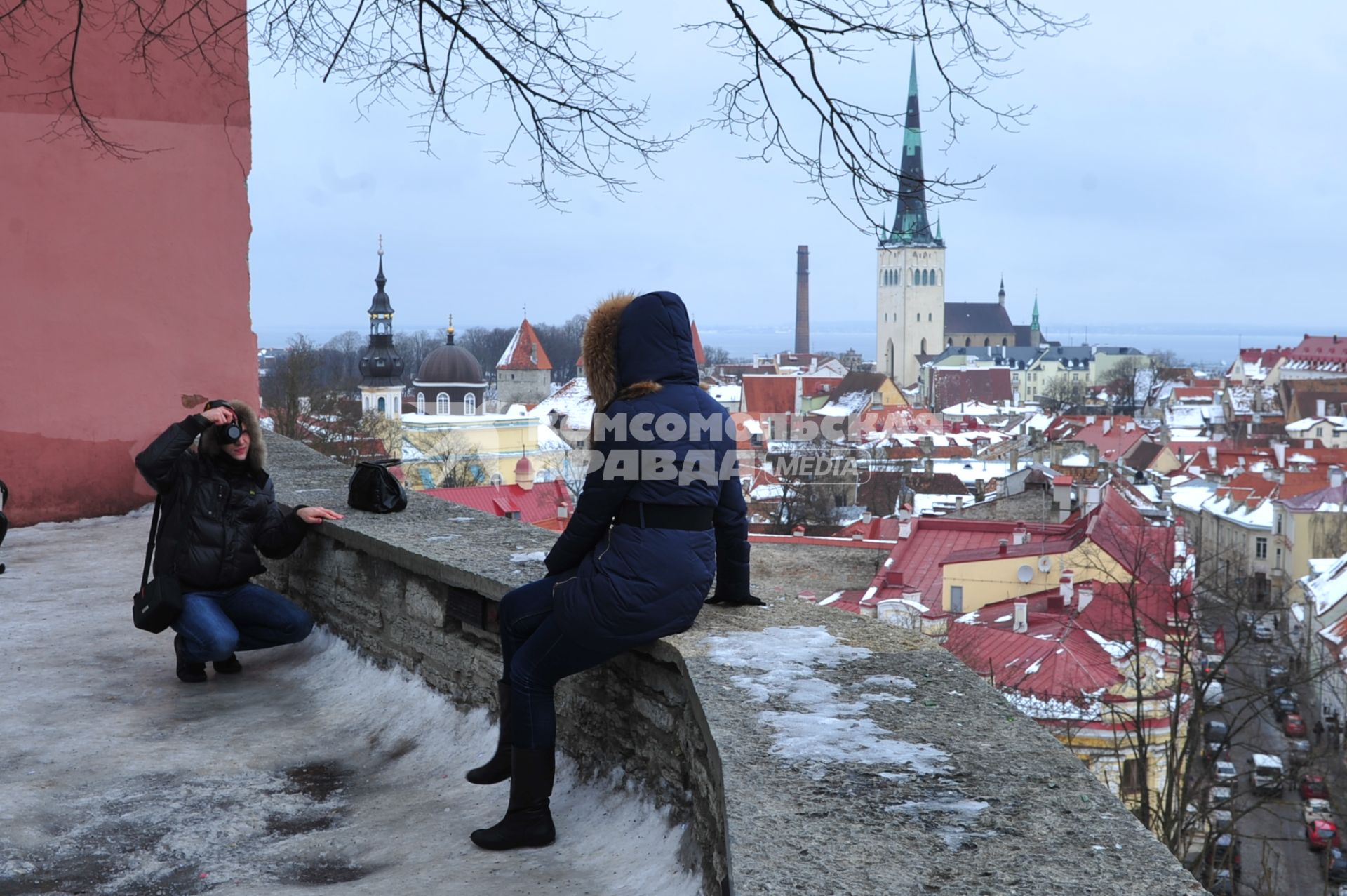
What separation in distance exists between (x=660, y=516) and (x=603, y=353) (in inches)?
14.8

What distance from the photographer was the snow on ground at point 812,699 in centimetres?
212

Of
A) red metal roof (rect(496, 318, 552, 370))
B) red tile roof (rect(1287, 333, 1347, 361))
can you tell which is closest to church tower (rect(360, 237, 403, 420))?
red metal roof (rect(496, 318, 552, 370))

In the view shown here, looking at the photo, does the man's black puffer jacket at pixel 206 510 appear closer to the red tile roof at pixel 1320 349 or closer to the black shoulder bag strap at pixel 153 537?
the black shoulder bag strap at pixel 153 537

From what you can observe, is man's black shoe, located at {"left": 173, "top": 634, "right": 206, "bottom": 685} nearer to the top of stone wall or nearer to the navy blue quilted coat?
the navy blue quilted coat

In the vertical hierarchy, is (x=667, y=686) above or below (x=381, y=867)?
above

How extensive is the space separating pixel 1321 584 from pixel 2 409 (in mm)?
28798

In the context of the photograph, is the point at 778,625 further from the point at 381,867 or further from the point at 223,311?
the point at 223,311

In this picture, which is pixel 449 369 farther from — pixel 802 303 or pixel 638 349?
pixel 802 303

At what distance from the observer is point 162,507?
406 cm

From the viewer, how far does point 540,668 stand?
268cm

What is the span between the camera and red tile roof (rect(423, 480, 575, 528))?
23656 mm

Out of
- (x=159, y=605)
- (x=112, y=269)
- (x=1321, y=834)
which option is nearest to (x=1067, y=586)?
(x=1321, y=834)

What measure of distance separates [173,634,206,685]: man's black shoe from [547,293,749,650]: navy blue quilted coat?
5.92ft

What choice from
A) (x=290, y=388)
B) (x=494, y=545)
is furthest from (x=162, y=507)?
(x=290, y=388)
